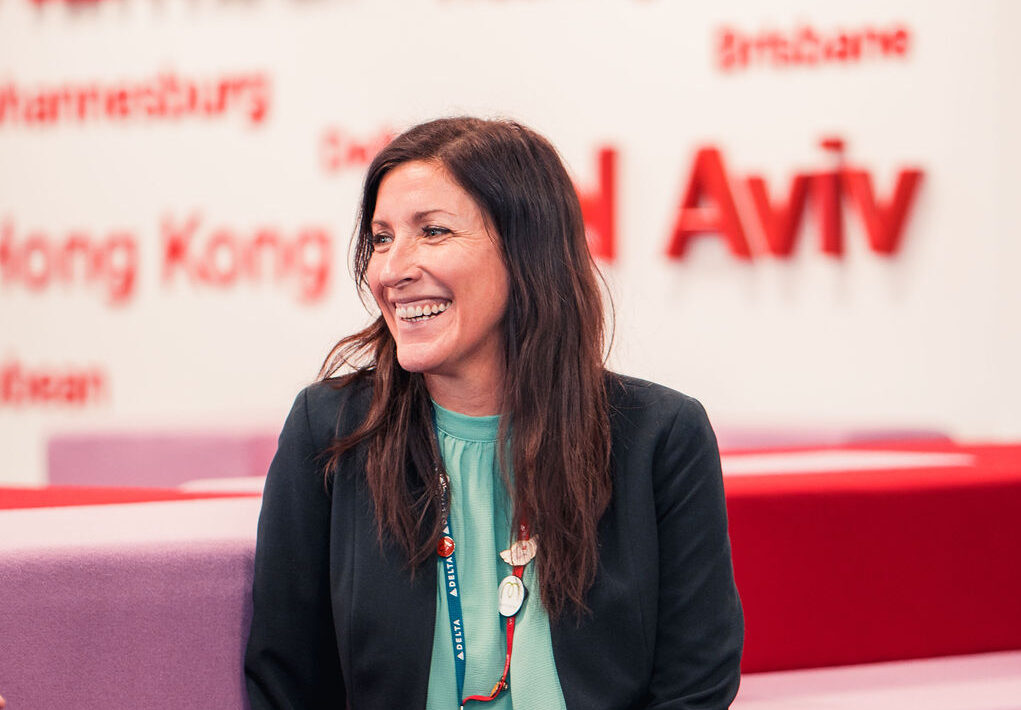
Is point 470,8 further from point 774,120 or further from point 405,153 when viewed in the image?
point 405,153

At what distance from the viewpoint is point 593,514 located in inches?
65.4

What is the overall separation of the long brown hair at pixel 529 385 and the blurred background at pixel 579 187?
293 cm

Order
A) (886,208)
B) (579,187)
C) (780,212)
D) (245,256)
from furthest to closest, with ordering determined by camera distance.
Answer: (245,256), (579,187), (780,212), (886,208)

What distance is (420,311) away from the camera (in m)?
1.69

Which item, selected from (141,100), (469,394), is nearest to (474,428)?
(469,394)

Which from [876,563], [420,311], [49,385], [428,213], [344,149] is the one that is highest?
[344,149]

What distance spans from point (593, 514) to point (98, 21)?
5.11 m

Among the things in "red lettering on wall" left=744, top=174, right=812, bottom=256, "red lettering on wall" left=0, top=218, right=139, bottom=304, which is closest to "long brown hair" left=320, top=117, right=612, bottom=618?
"red lettering on wall" left=744, top=174, right=812, bottom=256

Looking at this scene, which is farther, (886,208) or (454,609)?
(886,208)

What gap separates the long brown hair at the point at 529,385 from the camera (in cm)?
165

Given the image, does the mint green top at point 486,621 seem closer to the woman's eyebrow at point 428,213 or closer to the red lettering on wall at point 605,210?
the woman's eyebrow at point 428,213

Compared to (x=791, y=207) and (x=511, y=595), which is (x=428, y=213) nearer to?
(x=511, y=595)

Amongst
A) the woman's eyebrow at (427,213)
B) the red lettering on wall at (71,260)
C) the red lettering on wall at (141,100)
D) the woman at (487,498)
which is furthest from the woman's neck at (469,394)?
the red lettering on wall at (71,260)

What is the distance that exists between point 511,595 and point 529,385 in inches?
11.5
